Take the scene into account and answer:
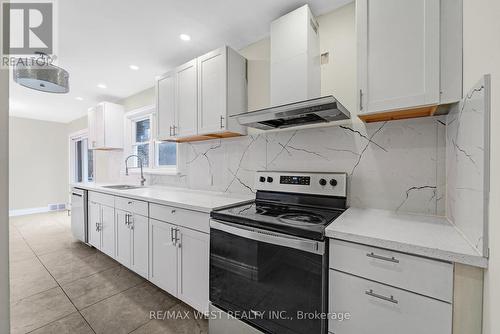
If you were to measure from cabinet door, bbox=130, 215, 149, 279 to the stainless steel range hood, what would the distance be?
142 centimetres

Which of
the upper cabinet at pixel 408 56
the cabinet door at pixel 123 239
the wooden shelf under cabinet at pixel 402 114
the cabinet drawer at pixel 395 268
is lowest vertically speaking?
the cabinet door at pixel 123 239

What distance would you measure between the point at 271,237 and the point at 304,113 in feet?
2.72

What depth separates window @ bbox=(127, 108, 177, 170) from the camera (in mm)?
3123

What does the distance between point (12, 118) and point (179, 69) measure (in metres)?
5.93

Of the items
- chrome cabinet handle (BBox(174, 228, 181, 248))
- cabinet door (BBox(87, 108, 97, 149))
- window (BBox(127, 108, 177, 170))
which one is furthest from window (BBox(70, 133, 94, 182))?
chrome cabinet handle (BBox(174, 228, 181, 248))

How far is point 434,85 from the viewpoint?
1054mm

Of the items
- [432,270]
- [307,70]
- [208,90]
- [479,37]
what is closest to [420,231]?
[432,270]

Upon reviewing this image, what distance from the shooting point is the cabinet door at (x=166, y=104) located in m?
2.41

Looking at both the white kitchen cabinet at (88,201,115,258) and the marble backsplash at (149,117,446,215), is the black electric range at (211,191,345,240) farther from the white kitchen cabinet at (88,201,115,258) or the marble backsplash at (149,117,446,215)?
the white kitchen cabinet at (88,201,115,258)

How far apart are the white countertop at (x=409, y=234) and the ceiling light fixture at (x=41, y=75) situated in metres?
2.46

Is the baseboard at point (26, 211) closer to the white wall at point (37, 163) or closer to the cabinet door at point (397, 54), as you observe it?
the white wall at point (37, 163)

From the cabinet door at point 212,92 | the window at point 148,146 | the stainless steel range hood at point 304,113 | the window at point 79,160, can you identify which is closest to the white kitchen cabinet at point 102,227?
the window at point 148,146

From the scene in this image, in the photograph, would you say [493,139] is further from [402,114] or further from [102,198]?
[102,198]

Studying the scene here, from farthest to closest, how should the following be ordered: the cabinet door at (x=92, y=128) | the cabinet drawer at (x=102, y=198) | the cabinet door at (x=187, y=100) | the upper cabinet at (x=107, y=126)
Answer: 1. the cabinet door at (x=92, y=128)
2. the upper cabinet at (x=107, y=126)
3. the cabinet drawer at (x=102, y=198)
4. the cabinet door at (x=187, y=100)
